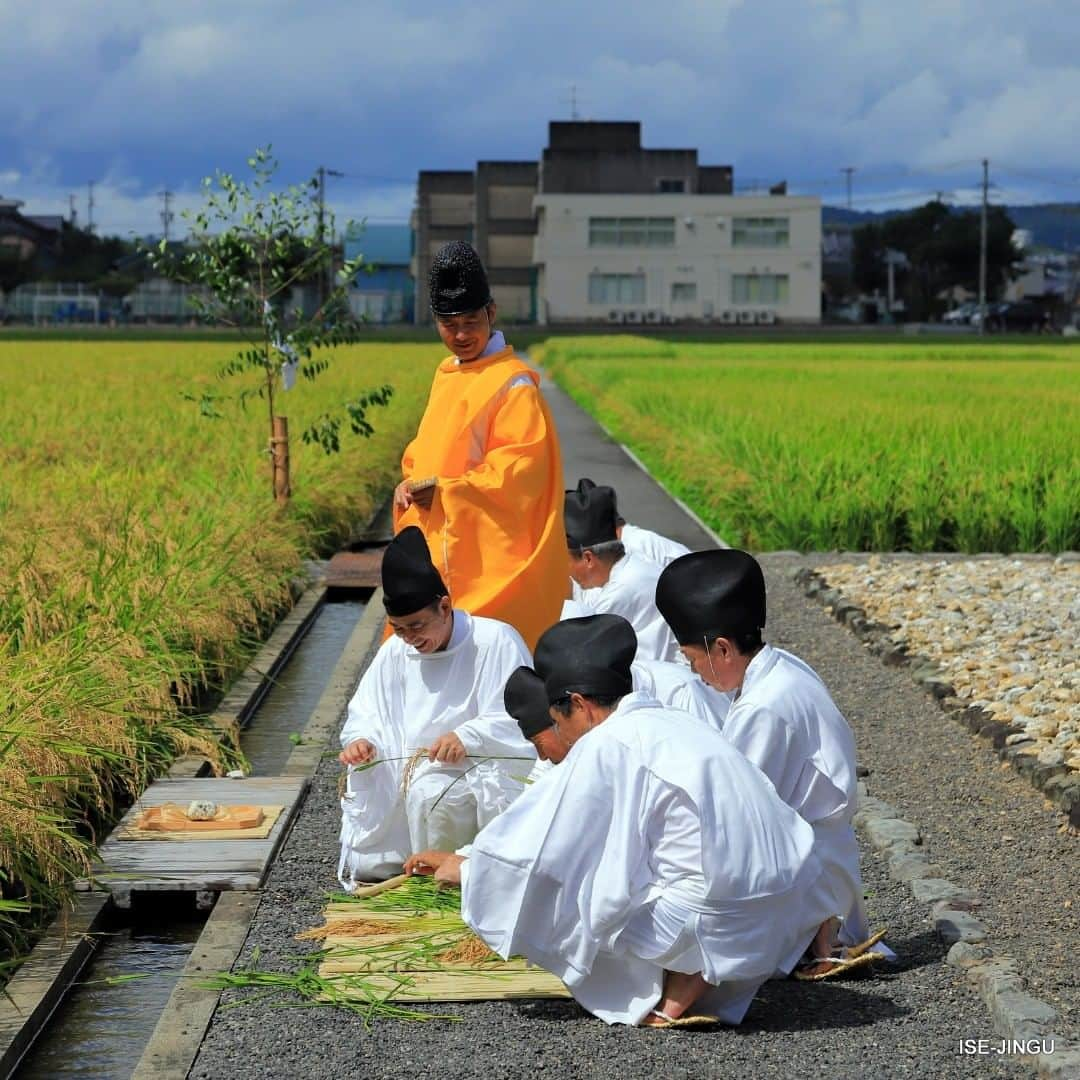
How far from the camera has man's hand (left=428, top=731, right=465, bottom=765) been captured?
5594 mm

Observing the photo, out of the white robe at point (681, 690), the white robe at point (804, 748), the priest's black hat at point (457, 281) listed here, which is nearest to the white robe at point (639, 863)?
the white robe at point (804, 748)

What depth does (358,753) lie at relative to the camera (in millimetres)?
5688

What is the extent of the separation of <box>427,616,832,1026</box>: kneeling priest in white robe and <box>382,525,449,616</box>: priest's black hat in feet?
3.68

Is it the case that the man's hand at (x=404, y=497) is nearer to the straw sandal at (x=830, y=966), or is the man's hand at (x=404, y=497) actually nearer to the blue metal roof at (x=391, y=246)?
the straw sandal at (x=830, y=966)

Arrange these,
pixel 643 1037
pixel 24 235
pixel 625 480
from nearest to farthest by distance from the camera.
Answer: pixel 643 1037
pixel 625 480
pixel 24 235

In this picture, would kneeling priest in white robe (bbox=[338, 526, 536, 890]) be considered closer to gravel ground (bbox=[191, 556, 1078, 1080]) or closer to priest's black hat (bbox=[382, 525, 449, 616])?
priest's black hat (bbox=[382, 525, 449, 616])

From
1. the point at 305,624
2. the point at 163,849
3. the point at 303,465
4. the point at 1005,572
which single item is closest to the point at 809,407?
the point at 303,465

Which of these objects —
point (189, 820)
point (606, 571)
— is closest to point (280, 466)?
point (606, 571)

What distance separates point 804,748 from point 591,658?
700mm

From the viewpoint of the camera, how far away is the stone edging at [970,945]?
4258 mm

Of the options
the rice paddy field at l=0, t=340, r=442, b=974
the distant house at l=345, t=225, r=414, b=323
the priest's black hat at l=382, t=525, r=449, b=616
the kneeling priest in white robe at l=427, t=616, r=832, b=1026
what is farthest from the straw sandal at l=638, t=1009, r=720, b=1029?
the distant house at l=345, t=225, r=414, b=323

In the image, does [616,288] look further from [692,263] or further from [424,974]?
[424,974]

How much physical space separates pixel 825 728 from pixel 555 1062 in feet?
3.94

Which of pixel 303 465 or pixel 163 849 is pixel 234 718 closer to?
pixel 163 849
